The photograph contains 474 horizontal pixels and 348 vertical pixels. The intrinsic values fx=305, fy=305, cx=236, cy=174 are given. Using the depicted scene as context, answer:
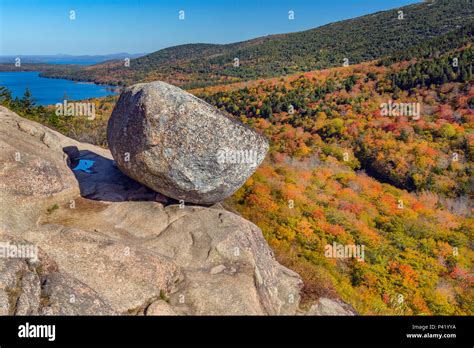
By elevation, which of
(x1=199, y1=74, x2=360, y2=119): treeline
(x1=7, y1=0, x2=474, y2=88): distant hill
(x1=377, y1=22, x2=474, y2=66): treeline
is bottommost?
(x1=199, y1=74, x2=360, y2=119): treeline

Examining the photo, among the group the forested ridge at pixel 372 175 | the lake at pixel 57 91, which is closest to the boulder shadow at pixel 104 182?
the forested ridge at pixel 372 175

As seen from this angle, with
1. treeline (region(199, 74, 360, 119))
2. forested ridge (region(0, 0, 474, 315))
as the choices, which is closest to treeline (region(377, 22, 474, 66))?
forested ridge (region(0, 0, 474, 315))

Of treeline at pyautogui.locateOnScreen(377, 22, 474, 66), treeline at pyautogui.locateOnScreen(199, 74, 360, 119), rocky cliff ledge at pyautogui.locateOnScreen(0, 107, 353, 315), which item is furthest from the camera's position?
treeline at pyautogui.locateOnScreen(377, 22, 474, 66)

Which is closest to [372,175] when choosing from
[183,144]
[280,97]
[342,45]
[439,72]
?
[280,97]

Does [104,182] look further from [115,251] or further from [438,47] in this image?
[438,47]

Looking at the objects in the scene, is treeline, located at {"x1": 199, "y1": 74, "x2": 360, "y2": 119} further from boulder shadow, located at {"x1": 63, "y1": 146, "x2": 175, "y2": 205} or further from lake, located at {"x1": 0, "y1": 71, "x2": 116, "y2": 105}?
lake, located at {"x1": 0, "y1": 71, "x2": 116, "y2": 105}
